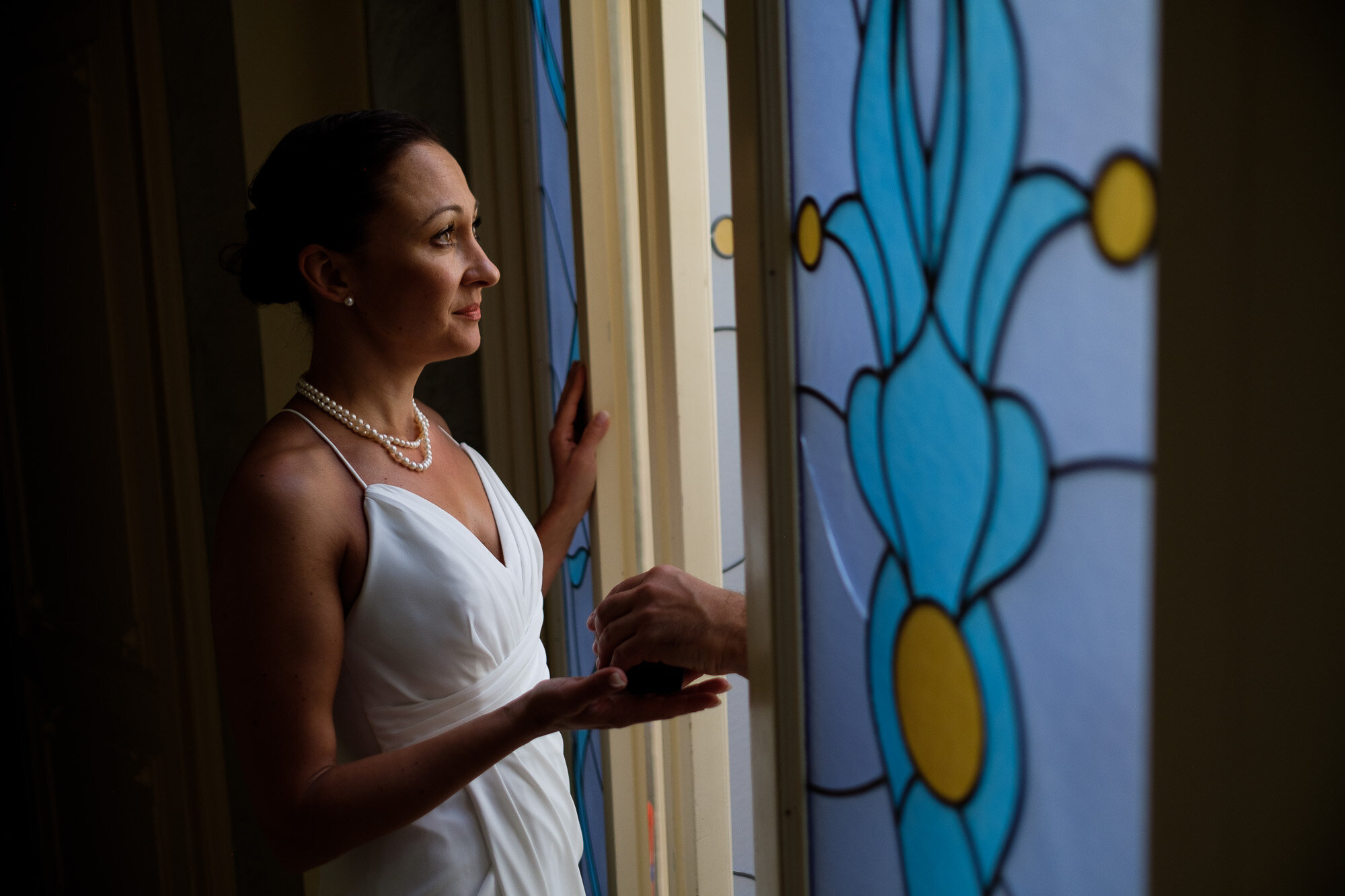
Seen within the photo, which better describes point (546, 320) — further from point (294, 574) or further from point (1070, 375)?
point (1070, 375)

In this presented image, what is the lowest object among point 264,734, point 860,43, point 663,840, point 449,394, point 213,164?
point 663,840

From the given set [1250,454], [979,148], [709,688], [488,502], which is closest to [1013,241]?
[979,148]

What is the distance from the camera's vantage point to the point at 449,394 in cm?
167

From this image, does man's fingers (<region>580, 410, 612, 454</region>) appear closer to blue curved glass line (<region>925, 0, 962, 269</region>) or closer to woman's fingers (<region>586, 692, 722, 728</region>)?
woman's fingers (<region>586, 692, 722, 728</region>)

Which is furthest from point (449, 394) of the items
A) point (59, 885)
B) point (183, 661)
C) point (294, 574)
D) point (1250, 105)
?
point (59, 885)

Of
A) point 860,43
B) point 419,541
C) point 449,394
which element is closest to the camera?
point 860,43

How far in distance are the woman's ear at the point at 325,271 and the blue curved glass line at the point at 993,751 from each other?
0.82 metres

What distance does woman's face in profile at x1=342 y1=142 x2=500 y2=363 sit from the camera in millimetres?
1081

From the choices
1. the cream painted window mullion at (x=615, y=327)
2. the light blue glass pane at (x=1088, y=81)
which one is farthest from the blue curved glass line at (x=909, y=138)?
the cream painted window mullion at (x=615, y=327)

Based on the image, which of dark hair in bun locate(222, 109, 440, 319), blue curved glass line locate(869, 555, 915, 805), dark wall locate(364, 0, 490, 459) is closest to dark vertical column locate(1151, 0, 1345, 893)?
blue curved glass line locate(869, 555, 915, 805)

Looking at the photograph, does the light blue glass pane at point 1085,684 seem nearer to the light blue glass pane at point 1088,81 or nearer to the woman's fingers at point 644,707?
the light blue glass pane at point 1088,81

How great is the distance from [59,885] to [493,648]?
2253 millimetres

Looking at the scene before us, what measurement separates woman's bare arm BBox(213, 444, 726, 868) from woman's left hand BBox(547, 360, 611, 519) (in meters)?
0.39

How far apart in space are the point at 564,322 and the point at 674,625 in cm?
58
